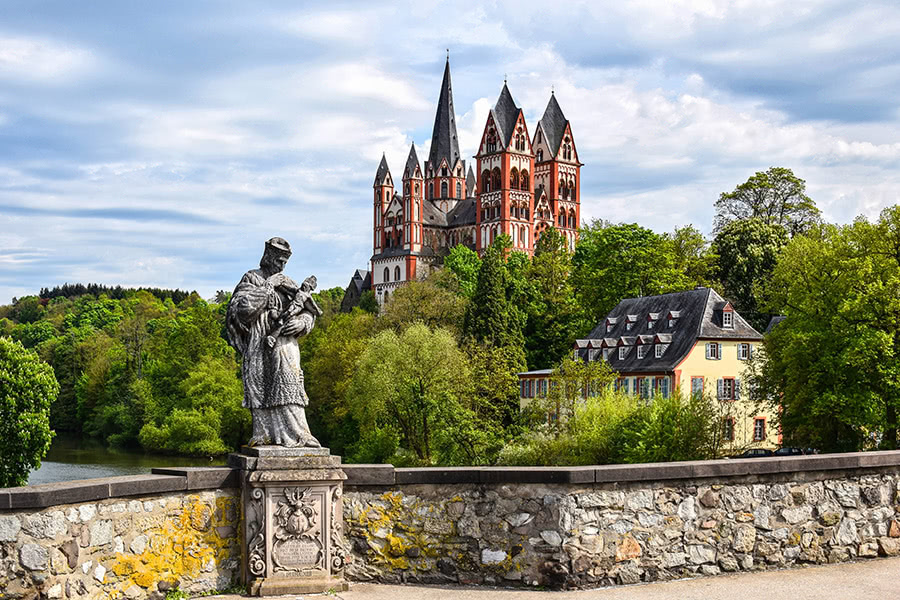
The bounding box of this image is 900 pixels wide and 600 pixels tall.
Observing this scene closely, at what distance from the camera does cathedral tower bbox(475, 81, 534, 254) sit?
122 meters

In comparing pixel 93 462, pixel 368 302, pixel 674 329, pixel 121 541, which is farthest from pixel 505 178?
pixel 121 541

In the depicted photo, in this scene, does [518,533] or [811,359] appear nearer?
[518,533]

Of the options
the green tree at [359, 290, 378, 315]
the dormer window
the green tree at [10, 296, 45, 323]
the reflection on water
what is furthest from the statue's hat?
the green tree at [10, 296, 45, 323]

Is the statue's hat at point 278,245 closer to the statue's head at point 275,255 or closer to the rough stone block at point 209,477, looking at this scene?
the statue's head at point 275,255

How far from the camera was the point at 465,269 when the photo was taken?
84.9 meters

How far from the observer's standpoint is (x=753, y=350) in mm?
54969

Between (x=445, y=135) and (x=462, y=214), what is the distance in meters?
13.6

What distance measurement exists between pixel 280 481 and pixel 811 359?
31.6m

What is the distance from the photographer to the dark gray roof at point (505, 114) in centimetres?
12450

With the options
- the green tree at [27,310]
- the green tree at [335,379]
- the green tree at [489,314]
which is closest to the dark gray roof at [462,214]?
the green tree at [27,310]

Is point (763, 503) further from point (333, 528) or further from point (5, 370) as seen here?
point (5, 370)

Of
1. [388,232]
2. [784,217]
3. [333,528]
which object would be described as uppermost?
[388,232]

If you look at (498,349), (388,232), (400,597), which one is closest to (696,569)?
(400,597)

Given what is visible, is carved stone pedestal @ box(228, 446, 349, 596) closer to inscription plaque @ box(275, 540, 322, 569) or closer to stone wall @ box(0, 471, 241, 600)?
inscription plaque @ box(275, 540, 322, 569)
